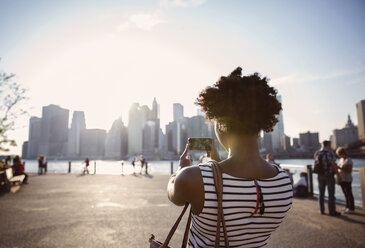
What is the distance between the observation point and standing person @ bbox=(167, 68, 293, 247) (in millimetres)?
1225

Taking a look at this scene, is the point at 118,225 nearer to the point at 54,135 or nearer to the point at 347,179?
the point at 347,179

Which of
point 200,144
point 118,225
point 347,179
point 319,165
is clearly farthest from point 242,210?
Result: point 347,179

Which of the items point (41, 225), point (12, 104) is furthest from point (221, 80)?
point (12, 104)

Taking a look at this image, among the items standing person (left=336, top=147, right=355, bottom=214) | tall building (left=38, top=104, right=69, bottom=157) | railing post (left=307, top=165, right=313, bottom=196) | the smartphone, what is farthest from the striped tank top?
tall building (left=38, top=104, right=69, bottom=157)

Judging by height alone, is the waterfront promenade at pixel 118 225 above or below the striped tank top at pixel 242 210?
below

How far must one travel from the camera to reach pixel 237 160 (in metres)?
1.36

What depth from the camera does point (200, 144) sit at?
170 cm

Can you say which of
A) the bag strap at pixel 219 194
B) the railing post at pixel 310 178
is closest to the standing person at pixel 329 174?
the railing post at pixel 310 178

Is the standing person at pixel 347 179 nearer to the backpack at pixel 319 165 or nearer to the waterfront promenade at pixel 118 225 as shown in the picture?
the waterfront promenade at pixel 118 225

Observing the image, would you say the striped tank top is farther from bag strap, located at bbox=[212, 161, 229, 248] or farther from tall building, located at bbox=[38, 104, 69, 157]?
tall building, located at bbox=[38, 104, 69, 157]

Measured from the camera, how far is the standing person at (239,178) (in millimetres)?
1225

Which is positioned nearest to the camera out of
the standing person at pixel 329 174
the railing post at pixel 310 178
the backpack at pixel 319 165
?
the standing person at pixel 329 174

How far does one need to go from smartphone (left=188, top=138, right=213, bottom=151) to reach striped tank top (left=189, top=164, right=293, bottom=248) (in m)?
0.41

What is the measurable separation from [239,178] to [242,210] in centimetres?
18
